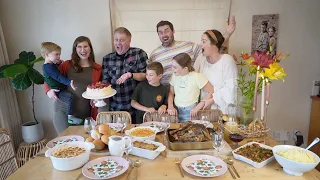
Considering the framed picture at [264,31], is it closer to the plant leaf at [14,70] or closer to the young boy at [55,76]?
the young boy at [55,76]

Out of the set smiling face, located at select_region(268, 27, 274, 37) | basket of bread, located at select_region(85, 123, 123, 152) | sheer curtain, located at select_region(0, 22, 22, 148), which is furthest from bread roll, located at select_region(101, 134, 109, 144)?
smiling face, located at select_region(268, 27, 274, 37)

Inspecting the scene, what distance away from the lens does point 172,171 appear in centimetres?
134

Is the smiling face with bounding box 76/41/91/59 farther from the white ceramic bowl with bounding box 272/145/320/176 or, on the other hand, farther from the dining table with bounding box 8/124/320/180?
the white ceramic bowl with bounding box 272/145/320/176

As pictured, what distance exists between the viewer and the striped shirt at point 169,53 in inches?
99.2

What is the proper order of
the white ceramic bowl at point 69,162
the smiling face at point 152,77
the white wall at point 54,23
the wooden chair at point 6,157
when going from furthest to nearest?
the white wall at point 54,23 → the smiling face at point 152,77 → the wooden chair at point 6,157 → the white ceramic bowl at point 69,162

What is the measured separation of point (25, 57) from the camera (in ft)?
9.04

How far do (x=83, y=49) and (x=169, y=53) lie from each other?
0.91 metres

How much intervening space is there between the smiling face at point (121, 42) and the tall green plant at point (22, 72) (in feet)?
3.42

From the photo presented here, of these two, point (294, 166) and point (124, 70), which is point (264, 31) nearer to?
point (124, 70)

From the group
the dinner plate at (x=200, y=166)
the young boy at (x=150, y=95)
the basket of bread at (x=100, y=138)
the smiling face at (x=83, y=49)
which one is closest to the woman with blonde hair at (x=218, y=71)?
the young boy at (x=150, y=95)

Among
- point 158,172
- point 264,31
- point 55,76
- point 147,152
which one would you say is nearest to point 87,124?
point 147,152

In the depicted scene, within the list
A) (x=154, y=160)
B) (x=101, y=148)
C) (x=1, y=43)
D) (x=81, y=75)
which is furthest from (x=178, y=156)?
(x=1, y=43)

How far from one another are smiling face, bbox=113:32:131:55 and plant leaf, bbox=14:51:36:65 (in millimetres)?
1148

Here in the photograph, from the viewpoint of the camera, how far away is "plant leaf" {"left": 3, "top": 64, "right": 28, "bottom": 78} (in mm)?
2508
